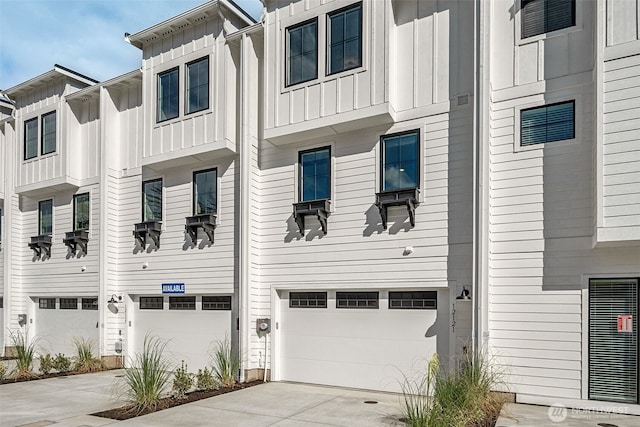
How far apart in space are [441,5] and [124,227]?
9.43 metres

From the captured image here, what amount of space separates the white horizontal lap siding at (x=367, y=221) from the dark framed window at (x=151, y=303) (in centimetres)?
337

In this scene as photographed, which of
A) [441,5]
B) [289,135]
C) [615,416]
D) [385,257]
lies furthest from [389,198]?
[615,416]

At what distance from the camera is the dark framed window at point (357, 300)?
30.4 feet

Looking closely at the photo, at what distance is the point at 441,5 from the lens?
29.3 ft

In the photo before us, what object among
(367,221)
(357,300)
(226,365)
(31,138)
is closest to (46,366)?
(226,365)

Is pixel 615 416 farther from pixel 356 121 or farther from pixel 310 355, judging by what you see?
pixel 356 121

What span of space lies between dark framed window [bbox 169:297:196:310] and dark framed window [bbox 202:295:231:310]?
0.37 m

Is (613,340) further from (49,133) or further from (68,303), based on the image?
(49,133)

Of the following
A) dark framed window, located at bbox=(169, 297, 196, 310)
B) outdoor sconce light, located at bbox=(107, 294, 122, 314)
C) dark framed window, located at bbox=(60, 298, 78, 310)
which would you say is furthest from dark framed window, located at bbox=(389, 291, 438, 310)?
dark framed window, located at bbox=(60, 298, 78, 310)

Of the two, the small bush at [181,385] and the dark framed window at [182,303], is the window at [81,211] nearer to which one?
the dark framed window at [182,303]

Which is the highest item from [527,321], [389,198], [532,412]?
[389,198]

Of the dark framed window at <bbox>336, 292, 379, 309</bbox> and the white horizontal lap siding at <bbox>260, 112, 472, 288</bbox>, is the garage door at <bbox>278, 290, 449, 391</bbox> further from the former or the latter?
the white horizontal lap siding at <bbox>260, 112, 472, 288</bbox>

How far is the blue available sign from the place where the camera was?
11.5m

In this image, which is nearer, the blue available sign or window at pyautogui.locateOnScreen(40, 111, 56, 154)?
the blue available sign
